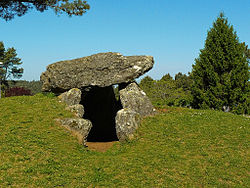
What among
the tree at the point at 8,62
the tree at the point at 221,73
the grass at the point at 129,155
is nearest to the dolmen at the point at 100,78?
the grass at the point at 129,155

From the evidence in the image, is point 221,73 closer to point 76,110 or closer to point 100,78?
point 100,78

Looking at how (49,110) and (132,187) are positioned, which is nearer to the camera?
(132,187)

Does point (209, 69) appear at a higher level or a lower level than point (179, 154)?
higher

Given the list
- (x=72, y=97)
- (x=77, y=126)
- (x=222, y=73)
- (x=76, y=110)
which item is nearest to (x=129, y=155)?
(x=77, y=126)

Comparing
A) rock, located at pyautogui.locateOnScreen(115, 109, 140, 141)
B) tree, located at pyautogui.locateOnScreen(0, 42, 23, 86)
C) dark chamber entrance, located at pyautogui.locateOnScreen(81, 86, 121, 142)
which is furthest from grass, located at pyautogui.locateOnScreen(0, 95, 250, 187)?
tree, located at pyautogui.locateOnScreen(0, 42, 23, 86)

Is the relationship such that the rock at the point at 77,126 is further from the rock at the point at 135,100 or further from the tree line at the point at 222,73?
the tree line at the point at 222,73

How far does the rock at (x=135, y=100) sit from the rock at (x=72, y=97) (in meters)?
3.88

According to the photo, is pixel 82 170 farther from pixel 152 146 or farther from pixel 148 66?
pixel 148 66

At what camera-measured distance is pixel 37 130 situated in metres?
15.4

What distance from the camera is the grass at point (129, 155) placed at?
1178cm

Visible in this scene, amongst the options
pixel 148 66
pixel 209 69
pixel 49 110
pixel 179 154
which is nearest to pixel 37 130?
pixel 49 110

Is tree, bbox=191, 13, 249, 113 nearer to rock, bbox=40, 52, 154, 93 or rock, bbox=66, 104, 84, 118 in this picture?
rock, bbox=40, 52, 154, 93

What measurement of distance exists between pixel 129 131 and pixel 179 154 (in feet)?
14.0

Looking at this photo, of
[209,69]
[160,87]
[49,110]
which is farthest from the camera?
[160,87]
